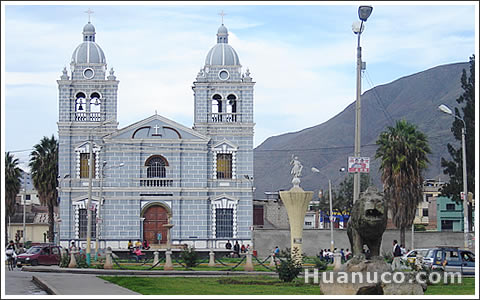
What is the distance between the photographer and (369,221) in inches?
770

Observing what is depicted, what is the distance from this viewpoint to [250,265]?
3500 centimetres

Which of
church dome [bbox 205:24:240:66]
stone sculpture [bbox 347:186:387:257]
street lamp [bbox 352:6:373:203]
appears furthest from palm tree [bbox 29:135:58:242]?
stone sculpture [bbox 347:186:387:257]

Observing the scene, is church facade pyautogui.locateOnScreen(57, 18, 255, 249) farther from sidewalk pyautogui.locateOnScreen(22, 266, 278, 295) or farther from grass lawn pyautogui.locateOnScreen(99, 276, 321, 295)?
grass lawn pyautogui.locateOnScreen(99, 276, 321, 295)

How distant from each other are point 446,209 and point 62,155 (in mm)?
40612

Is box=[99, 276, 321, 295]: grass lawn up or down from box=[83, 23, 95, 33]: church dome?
down

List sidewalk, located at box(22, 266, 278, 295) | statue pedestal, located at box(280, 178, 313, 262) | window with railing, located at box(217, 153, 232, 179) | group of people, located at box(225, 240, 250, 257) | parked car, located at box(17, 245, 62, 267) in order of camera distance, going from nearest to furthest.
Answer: sidewalk, located at box(22, 266, 278, 295) < statue pedestal, located at box(280, 178, 313, 262) < parked car, located at box(17, 245, 62, 267) < group of people, located at box(225, 240, 250, 257) < window with railing, located at box(217, 153, 232, 179)

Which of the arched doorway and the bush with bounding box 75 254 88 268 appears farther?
the arched doorway

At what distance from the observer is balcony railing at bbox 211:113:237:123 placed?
61719 millimetres

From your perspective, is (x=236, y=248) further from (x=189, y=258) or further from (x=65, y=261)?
(x=65, y=261)

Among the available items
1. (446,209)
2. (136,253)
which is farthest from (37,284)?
(446,209)

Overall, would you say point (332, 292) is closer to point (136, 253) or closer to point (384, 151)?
point (136, 253)

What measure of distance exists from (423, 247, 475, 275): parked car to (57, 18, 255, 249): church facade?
28.6 meters

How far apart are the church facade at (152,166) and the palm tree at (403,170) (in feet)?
38.7

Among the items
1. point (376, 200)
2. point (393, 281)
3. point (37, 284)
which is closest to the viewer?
point (393, 281)
